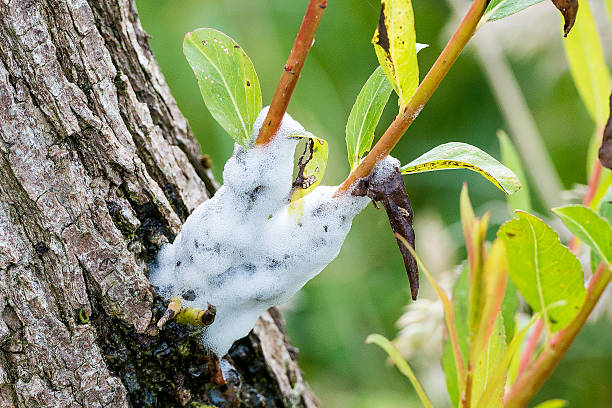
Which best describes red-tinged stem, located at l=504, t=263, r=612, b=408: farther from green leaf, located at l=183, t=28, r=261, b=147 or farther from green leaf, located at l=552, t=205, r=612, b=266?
green leaf, located at l=183, t=28, r=261, b=147

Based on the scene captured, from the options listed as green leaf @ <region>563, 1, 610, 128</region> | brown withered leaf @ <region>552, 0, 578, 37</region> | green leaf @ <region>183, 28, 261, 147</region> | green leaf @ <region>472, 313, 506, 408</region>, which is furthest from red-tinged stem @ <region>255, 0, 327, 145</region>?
green leaf @ <region>563, 1, 610, 128</region>

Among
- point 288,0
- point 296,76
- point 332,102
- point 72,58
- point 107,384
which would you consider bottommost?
point 107,384

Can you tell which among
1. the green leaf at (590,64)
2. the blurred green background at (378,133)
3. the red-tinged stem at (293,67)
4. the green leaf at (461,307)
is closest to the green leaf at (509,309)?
the green leaf at (461,307)

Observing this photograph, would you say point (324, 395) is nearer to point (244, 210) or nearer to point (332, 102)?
point (332, 102)

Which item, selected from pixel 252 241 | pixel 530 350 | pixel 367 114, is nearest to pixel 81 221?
pixel 252 241

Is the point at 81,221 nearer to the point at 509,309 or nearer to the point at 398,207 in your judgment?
the point at 398,207

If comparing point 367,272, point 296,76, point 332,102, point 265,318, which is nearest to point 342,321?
point 367,272

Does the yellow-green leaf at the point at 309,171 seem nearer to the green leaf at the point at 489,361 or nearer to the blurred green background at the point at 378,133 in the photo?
the green leaf at the point at 489,361
